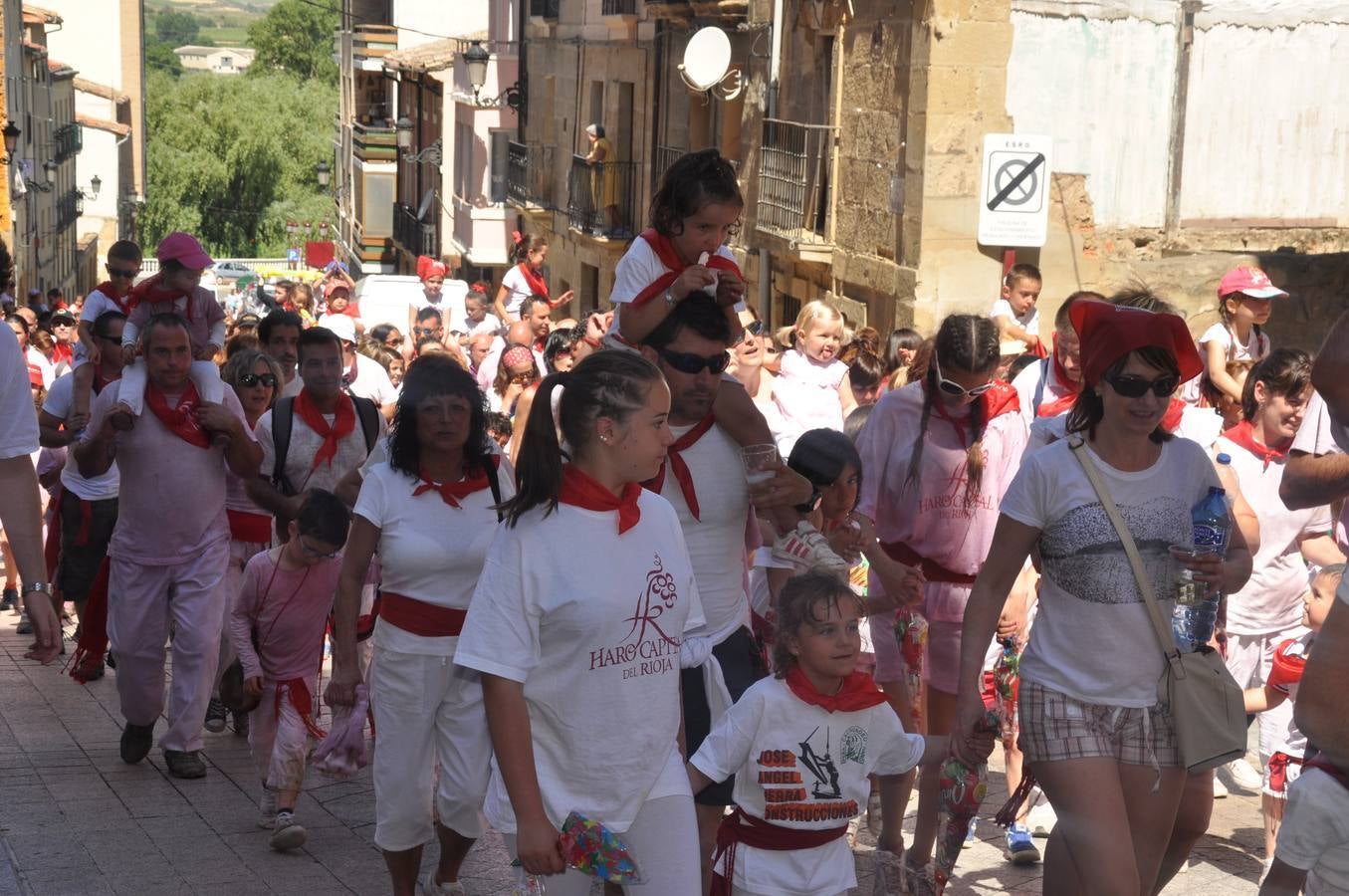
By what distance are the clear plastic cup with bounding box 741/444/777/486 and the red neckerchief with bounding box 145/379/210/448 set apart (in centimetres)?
341

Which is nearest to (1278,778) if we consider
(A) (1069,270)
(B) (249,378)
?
(B) (249,378)

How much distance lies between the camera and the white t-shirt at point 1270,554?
7125mm

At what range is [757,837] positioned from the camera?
16.2ft

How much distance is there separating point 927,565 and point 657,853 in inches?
91.9

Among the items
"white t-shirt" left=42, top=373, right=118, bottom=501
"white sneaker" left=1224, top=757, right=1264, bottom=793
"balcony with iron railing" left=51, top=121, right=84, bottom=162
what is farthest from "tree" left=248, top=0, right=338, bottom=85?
"white sneaker" left=1224, top=757, right=1264, bottom=793

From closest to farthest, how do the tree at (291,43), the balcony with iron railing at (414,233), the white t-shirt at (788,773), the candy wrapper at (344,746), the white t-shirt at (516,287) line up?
the white t-shirt at (788,773)
the candy wrapper at (344,746)
the white t-shirt at (516,287)
the balcony with iron railing at (414,233)
the tree at (291,43)

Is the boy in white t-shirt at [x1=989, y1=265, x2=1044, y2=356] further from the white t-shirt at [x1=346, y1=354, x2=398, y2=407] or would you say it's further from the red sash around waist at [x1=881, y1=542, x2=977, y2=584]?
the red sash around waist at [x1=881, y1=542, x2=977, y2=584]

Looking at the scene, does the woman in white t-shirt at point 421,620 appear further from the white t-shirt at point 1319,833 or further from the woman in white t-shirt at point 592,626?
the white t-shirt at point 1319,833

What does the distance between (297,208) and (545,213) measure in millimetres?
59900

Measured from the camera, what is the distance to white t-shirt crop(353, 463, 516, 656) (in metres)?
5.76

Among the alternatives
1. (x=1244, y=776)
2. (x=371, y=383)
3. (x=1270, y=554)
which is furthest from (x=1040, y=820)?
(x=371, y=383)

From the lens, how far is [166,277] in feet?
33.1

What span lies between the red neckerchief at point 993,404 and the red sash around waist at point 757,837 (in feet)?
5.93

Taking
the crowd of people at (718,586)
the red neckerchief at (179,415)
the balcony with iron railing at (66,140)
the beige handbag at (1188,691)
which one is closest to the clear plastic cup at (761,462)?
the crowd of people at (718,586)
